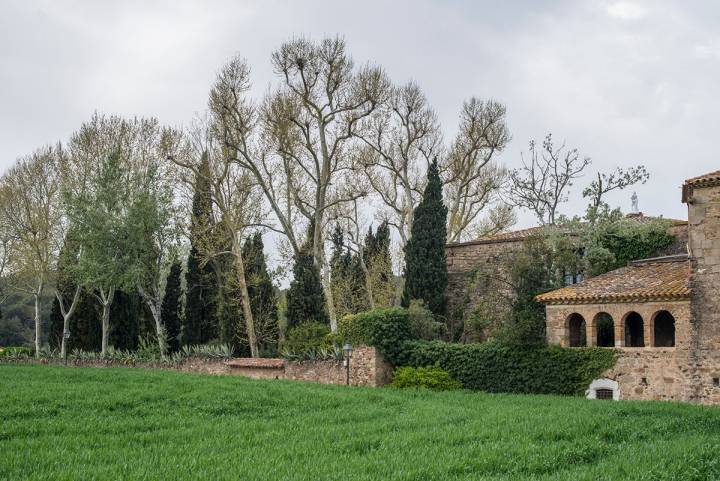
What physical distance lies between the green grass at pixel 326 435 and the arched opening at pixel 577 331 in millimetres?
5317

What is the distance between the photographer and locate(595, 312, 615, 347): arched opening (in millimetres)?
27203

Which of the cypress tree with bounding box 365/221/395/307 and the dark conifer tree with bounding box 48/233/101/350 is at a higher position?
the cypress tree with bounding box 365/221/395/307

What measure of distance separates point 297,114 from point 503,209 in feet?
58.3

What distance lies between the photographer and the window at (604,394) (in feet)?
79.2

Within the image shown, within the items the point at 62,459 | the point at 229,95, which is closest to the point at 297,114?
the point at 229,95

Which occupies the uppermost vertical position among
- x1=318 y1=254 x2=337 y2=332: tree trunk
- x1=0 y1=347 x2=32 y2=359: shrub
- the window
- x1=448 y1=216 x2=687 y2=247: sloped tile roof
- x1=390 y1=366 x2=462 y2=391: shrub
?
x1=448 y1=216 x2=687 y2=247: sloped tile roof

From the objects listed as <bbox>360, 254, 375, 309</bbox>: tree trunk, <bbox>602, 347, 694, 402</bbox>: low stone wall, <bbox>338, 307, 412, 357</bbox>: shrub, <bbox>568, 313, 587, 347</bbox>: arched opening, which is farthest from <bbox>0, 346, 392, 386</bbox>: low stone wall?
<bbox>360, 254, 375, 309</bbox>: tree trunk

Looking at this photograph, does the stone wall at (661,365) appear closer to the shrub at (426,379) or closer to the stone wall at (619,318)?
the stone wall at (619,318)

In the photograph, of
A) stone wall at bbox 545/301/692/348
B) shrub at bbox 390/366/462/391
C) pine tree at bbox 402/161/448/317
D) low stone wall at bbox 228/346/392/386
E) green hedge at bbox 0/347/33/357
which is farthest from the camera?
green hedge at bbox 0/347/33/357

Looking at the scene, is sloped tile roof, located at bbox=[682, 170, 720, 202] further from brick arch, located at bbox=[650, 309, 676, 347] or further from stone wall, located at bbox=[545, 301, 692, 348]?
brick arch, located at bbox=[650, 309, 676, 347]

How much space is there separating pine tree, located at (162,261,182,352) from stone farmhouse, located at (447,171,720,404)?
2566 cm

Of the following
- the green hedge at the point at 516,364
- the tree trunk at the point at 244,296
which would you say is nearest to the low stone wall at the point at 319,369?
the green hedge at the point at 516,364

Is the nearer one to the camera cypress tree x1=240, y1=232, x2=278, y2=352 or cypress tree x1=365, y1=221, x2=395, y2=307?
cypress tree x1=240, y1=232, x2=278, y2=352

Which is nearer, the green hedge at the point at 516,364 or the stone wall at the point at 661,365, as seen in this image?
the stone wall at the point at 661,365
